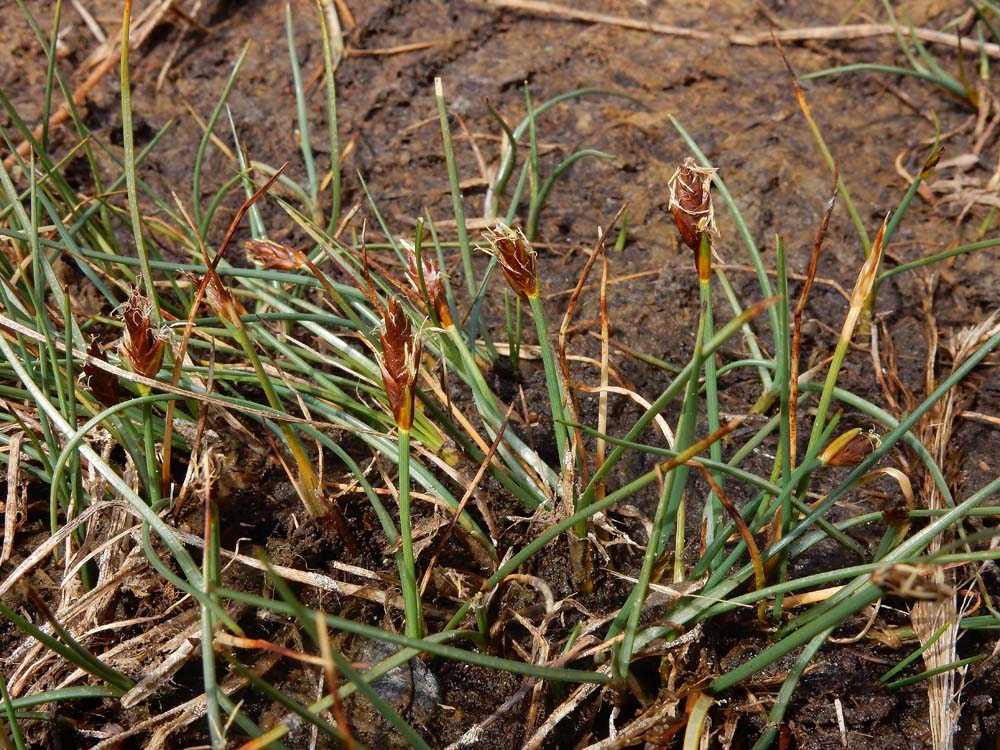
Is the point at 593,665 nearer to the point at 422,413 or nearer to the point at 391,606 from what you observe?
the point at 391,606

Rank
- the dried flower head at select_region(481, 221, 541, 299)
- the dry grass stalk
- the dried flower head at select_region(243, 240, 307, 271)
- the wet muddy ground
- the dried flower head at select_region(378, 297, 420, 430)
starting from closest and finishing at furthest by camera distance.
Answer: the dried flower head at select_region(378, 297, 420, 430) → the dried flower head at select_region(481, 221, 541, 299) → the dry grass stalk → the dried flower head at select_region(243, 240, 307, 271) → the wet muddy ground

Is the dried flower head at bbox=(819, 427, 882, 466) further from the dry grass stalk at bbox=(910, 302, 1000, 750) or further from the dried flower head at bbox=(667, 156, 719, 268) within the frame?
the dried flower head at bbox=(667, 156, 719, 268)

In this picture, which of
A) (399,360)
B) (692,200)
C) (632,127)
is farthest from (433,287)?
(632,127)

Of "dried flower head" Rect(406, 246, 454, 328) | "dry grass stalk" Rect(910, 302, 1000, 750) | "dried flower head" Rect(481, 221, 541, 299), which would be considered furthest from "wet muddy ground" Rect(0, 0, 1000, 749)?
"dried flower head" Rect(481, 221, 541, 299)

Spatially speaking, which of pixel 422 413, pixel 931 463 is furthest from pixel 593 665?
pixel 931 463

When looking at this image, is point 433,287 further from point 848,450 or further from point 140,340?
point 848,450
